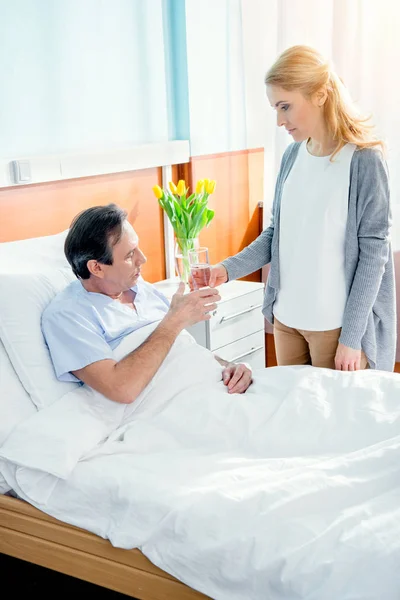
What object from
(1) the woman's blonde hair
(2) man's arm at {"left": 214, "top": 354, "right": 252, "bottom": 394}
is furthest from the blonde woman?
(2) man's arm at {"left": 214, "top": 354, "right": 252, "bottom": 394}

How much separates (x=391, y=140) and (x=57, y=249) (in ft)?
5.55

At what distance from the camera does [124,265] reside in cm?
200

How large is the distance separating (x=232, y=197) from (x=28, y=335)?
6.21ft

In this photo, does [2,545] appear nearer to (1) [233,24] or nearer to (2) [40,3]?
(2) [40,3]

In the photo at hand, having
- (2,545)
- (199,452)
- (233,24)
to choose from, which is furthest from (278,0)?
(2,545)

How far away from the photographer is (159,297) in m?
2.27

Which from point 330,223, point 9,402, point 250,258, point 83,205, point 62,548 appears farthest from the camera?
point 83,205

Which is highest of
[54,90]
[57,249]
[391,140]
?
[54,90]

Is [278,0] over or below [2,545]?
over

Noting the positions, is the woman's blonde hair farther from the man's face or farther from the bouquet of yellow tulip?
the bouquet of yellow tulip

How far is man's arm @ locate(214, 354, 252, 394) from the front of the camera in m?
2.03

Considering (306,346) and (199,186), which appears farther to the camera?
(199,186)

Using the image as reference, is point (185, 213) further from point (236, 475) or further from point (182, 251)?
point (236, 475)

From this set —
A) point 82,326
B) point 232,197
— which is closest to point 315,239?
point 82,326
